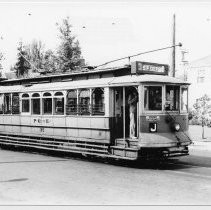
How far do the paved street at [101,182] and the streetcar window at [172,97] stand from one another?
5.98ft

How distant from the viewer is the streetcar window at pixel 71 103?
14.7 m

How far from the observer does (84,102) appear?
1426cm

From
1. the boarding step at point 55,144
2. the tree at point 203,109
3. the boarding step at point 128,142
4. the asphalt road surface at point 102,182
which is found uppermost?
the tree at point 203,109

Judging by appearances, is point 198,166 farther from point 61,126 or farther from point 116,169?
point 61,126

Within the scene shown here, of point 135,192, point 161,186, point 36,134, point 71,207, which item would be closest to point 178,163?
point 161,186

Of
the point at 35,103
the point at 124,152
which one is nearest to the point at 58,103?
the point at 35,103

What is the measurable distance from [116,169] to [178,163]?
2447 millimetres

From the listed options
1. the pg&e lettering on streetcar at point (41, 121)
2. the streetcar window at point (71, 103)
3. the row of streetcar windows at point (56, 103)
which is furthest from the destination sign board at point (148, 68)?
the pg&e lettering on streetcar at point (41, 121)

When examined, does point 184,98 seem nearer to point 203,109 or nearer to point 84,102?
point 84,102

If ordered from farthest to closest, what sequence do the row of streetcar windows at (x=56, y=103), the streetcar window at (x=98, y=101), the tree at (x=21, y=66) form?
Answer: the tree at (x=21, y=66), the row of streetcar windows at (x=56, y=103), the streetcar window at (x=98, y=101)

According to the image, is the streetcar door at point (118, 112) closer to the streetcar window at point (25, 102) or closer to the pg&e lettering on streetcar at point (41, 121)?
the pg&e lettering on streetcar at point (41, 121)

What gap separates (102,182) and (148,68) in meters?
4.50

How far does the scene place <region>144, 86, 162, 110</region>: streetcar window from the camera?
12367mm

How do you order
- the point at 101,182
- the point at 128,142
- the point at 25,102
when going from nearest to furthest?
1. the point at 101,182
2. the point at 128,142
3. the point at 25,102
